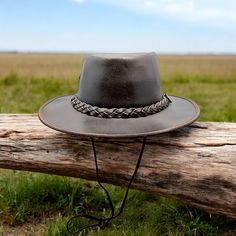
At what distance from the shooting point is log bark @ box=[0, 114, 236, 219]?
2.22 metres

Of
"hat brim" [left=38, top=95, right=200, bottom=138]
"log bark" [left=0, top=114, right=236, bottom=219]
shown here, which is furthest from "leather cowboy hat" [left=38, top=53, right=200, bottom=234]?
"log bark" [left=0, top=114, right=236, bottom=219]

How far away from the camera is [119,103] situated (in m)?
2.11

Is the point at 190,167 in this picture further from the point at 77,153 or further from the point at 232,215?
the point at 77,153

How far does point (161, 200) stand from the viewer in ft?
10.1

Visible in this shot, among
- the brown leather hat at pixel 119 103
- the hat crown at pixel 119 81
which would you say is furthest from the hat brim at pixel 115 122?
the hat crown at pixel 119 81

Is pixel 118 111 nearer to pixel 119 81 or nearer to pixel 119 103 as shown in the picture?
pixel 119 103

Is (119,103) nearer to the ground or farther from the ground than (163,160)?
farther from the ground

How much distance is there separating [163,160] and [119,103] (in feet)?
1.54

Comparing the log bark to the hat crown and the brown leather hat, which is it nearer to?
the brown leather hat

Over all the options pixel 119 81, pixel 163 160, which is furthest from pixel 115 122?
pixel 163 160

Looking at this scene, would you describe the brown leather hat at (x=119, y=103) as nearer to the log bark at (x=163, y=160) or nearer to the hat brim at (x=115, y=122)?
the hat brim at (x=115, y=122)

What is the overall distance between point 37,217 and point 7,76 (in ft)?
27.4

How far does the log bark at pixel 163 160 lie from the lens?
7.27 ft

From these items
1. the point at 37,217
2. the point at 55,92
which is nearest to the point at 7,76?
A: the point at 55,92
